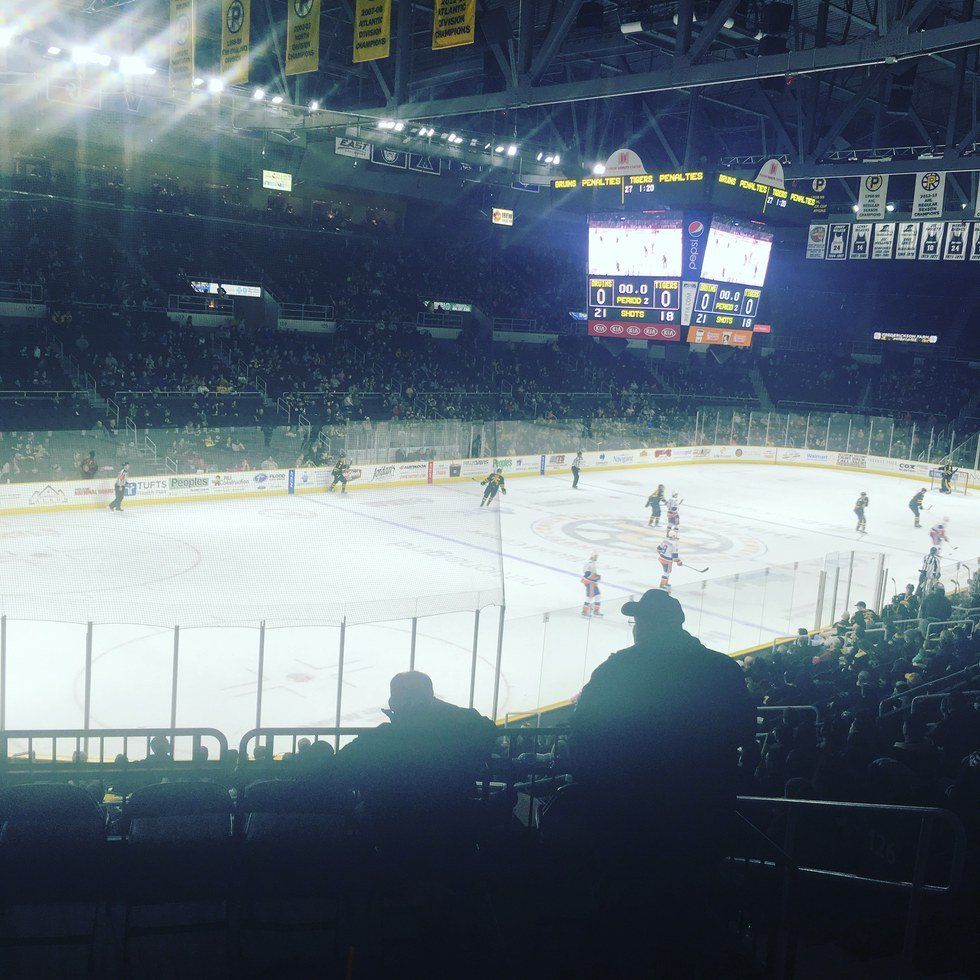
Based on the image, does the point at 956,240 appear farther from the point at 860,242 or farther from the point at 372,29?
the point at 372,29

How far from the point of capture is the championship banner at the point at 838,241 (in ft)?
91.8

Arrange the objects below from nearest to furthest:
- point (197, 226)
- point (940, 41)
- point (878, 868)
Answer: point (878, 868) → point (940, 41) → point (197, 226)

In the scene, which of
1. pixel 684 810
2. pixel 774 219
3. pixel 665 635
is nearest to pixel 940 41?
pixel 665 635

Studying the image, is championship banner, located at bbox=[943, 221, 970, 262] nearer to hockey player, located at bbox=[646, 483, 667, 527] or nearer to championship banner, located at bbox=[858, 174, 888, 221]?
championship banner, located at bbox=[858, 174, 888, 221]

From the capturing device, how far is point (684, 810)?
3385 mm

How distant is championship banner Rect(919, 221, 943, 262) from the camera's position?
26.0m

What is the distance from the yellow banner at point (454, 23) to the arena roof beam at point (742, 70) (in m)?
1.28

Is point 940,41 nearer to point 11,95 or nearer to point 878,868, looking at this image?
point 878,868

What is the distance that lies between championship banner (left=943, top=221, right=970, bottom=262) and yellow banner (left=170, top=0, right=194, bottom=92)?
20.2m

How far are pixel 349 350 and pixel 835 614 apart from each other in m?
25.4

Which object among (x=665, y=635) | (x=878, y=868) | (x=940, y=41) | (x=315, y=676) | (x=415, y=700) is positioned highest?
(x=940, y=41)

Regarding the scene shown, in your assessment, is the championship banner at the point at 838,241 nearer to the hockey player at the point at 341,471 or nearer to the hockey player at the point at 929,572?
the hockey player at the point at 929,572

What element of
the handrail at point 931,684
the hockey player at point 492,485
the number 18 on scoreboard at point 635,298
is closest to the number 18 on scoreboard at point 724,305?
the number 18 on scoreboard at point 635,298

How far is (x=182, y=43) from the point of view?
13.5 meters
